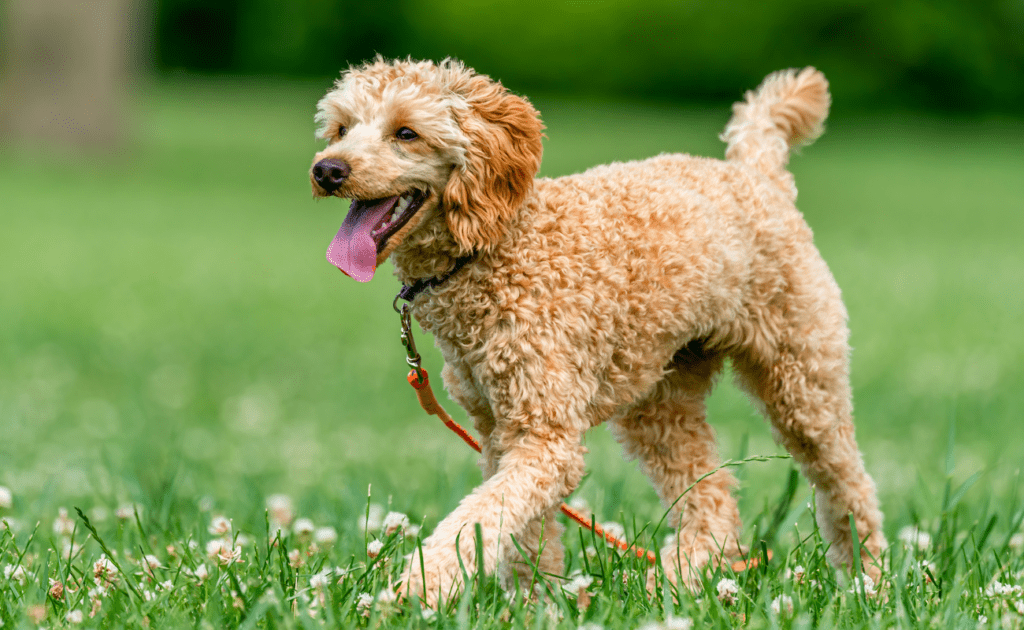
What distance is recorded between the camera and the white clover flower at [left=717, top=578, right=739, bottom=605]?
3221 millimetres

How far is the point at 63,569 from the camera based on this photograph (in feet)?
11.1

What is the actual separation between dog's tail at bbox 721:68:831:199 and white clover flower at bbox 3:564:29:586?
8.95 ft

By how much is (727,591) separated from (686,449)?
967mm

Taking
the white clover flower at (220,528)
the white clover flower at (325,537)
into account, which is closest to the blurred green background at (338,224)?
the white clover flower at (220,528)

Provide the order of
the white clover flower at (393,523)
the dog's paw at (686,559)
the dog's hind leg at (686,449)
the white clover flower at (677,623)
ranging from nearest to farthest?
the white clover flower at (677,623) → the white clover flower at (393,523) → the dog's paw at (686,559) → the dog's hind leg at (686,449)

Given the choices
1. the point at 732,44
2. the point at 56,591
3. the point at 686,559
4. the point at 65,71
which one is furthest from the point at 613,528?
the point at 732,44

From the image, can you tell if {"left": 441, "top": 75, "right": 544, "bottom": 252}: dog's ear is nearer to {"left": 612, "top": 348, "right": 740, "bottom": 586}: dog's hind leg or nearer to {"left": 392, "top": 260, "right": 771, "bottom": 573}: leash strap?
{"left": 392, "top": 260, "right": 771, "bottom": 573}: leash strap

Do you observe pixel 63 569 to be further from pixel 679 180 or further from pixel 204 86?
pixel 204 86

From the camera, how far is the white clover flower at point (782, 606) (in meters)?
3.07

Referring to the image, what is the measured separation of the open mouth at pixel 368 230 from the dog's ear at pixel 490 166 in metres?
0.12

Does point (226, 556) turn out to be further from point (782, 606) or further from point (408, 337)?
point (782, 606)

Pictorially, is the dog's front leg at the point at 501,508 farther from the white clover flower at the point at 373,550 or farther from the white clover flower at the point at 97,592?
the white clover flower at the point at 97,592

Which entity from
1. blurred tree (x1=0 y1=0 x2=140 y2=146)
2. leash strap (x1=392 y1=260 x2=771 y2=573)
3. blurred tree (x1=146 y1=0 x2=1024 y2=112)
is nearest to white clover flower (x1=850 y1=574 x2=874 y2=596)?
leash strap (x1=392 y1=260 x2=771 y2=573)

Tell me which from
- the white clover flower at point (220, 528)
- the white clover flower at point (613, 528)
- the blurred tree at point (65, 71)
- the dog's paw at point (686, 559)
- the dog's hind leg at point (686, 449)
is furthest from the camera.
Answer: the blurred tree at point (65, 71)
